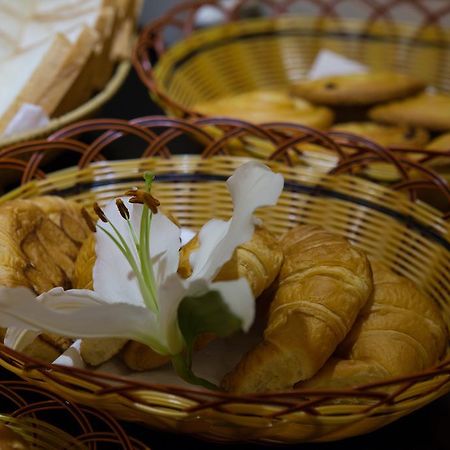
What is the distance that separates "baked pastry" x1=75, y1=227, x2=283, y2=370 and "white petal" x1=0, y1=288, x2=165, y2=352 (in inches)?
2.2

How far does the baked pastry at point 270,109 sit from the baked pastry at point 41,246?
41cm

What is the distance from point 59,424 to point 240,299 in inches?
9.5

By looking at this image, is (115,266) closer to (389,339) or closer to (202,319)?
(202,319)

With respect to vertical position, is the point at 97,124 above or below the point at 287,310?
above

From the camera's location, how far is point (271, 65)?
1.35 m

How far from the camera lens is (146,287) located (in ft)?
1.74

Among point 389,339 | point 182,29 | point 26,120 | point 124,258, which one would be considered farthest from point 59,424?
point 182,29

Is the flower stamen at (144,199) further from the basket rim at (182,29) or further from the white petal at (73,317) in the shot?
the basket rim at (182,29)

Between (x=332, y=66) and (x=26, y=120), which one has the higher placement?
(x=26, y=120)

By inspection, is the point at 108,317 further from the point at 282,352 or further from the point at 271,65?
the point at 271,65

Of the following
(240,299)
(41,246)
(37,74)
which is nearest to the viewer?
(240,299)

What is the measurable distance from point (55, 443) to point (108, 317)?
14 centimetres

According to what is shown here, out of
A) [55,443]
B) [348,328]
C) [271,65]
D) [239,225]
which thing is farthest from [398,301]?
[271,65]

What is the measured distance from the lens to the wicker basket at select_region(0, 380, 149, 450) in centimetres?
55
